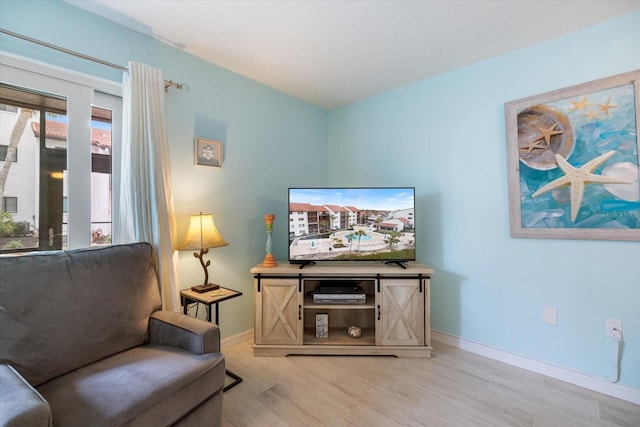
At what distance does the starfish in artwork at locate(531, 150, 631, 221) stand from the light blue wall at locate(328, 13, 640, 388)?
0.30 metres

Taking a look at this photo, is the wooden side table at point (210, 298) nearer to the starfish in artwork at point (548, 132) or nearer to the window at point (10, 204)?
the window at point (10, 204)

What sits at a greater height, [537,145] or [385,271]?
[537,145]

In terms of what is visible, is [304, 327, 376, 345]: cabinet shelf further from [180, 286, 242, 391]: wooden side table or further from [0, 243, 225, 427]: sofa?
[0, 243, 225, 427]: sofa

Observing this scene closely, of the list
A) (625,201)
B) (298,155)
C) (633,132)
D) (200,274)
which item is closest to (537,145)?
(633,132)

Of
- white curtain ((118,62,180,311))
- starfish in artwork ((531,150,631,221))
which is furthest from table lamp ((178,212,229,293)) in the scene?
starfish in artwork ((531,150,631,221))

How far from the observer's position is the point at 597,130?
6.05 feet

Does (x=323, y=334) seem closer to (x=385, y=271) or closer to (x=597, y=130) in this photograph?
(x=385, y=271)

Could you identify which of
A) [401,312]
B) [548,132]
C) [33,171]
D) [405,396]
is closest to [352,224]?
[401,312]

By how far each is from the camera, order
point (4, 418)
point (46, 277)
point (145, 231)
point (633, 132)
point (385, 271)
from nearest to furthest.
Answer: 1. point (4, 418)
2. point (46, 277)
3. point (633, 132)
4. point (145, 231)
5. point (385, 271)

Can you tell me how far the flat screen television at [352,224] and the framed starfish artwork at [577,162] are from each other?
Result: 85 cm

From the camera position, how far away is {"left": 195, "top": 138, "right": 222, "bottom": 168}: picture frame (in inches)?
91.0

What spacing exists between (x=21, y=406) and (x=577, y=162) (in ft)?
10.1

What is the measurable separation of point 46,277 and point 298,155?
234cm

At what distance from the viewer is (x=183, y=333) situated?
1534mm
